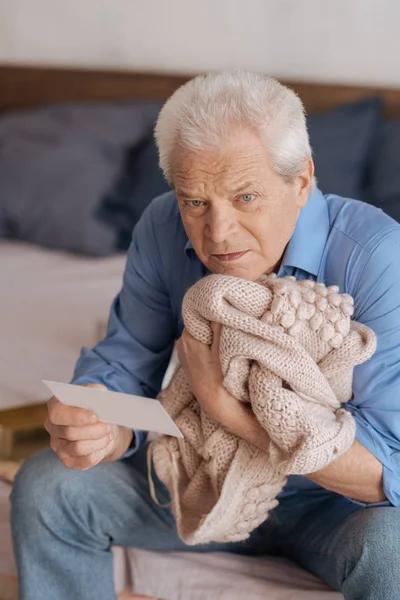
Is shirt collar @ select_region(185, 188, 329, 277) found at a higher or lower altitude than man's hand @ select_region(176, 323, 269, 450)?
higher

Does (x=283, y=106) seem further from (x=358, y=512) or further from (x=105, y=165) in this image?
(x=105, y=165)

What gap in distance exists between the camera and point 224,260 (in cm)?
134

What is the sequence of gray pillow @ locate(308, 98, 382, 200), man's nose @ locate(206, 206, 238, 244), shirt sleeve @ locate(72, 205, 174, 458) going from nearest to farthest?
man's nose @ locate(206, 206, 238, 244) < shirt sleeve @ locate(72, 205, 174, 458) < gray pillow @ locate(308, 98, 382, 200)

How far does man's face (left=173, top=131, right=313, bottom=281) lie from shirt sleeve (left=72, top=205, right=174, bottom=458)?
19cm

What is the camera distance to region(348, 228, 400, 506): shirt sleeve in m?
1.31

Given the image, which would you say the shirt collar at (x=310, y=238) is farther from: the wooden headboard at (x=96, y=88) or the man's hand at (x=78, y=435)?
the wooden headboard at (x=96, y=88)

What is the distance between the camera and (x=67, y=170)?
301cm

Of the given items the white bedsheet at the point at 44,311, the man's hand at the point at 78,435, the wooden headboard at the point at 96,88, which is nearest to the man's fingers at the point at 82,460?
the man's hand at the point at 78,435

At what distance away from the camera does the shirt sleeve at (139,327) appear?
1.56 m

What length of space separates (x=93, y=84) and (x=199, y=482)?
7.28 ft

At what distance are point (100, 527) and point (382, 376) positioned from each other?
1.78 feet

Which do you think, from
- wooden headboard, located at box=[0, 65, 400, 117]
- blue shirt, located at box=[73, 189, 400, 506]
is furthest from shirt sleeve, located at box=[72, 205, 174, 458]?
wooden headboard, located at box=[0, 65, 400, 117]

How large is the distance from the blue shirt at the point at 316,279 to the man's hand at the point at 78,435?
0.15m

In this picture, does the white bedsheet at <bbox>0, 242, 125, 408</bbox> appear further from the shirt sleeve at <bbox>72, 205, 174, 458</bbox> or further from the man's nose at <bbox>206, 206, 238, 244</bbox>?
the man's nose at <bbox>206, 206, 238, 244</bbox>
